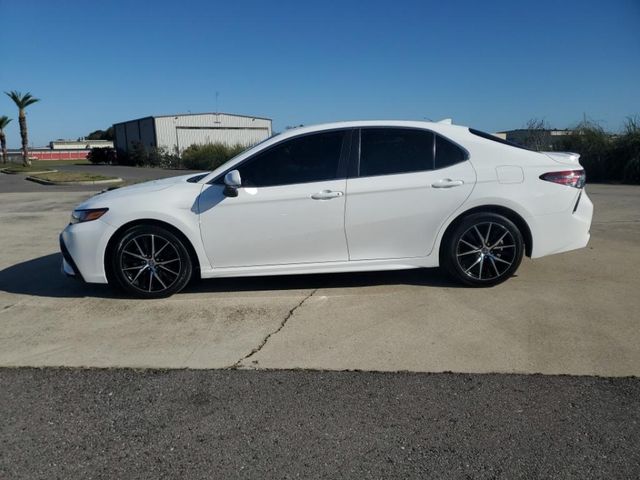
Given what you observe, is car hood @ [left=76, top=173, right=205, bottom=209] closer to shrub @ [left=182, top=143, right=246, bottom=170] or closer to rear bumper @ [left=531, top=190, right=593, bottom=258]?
rear bumper @ [left=531, top=190, right=593, bottom=258]

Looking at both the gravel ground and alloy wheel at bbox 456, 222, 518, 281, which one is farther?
alloy wheel at bbox 456, 222, 518, 281

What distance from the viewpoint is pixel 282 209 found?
16.9ft

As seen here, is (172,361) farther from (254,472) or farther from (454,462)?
(454,462)

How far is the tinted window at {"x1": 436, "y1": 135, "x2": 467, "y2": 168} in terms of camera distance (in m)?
5.34

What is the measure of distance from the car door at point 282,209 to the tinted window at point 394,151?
211 millimetres

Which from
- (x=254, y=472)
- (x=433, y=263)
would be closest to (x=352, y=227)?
(x=433, y=263)

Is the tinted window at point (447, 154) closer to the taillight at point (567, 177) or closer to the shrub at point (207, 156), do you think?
the taillight at point (567, 177)

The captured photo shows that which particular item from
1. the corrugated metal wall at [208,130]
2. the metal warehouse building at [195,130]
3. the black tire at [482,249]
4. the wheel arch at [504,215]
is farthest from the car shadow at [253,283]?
the corrugated metal wall at [208,130]

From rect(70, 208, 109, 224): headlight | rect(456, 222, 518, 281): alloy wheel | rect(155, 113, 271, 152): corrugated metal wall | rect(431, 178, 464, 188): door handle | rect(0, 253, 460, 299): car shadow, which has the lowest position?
rect(0, 253, 460, 299): car shadow

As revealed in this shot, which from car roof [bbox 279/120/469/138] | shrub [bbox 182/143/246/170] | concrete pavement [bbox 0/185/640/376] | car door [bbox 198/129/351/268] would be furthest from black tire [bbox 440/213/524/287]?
shrub [bbox 182/143/246/170]

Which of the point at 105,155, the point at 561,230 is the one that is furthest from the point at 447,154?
the point at 105,155

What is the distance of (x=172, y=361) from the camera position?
3988mm

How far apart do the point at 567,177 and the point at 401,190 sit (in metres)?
1.65

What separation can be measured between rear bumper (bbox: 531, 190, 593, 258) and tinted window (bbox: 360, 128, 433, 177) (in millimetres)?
1242
